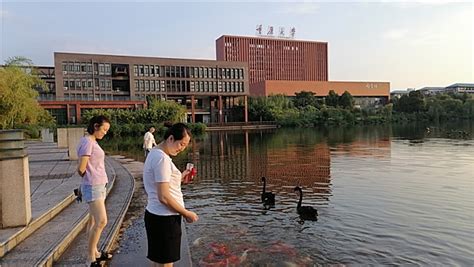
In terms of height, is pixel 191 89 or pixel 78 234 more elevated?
pixel 191 89

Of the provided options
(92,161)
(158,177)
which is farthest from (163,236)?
(92,161)

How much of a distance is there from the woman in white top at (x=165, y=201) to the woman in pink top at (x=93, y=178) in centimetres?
142

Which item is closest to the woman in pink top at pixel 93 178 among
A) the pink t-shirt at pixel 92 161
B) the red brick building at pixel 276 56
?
the pink t-shirt at pixel 92 161

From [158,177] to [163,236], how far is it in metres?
0.57

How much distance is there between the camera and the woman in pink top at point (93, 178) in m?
4.70

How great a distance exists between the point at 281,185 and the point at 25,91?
27152 mm

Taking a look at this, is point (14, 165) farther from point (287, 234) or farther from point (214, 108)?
point (214, 108)

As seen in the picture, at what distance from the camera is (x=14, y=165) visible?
5.61 metres

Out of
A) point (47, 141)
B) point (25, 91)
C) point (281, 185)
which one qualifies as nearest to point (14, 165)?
point (281, 185)

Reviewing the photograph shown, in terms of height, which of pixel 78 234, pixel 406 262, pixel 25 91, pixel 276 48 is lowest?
pixel 406 262

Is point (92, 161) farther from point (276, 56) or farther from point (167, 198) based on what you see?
point (276, 56)

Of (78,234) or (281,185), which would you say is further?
(281,185)

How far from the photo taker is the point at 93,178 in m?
4.76

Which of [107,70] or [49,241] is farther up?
[107,70]
